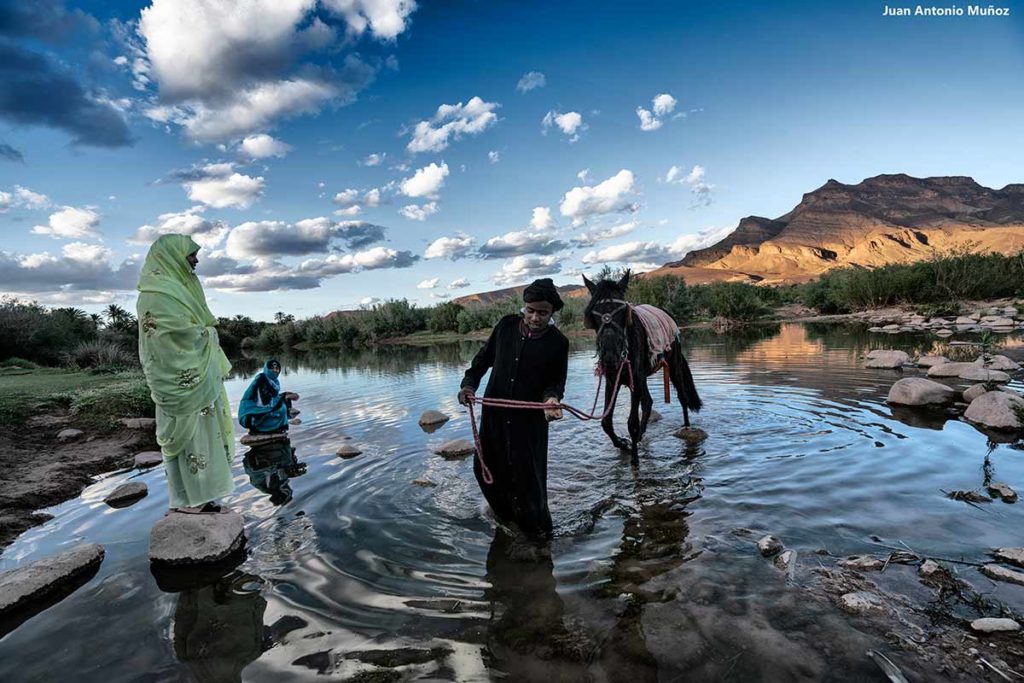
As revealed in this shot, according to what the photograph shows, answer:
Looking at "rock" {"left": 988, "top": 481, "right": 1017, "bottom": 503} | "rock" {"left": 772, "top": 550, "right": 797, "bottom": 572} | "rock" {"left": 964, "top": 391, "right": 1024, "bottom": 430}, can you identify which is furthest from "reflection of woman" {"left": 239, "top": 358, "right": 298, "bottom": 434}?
"rock" {"left": 964, "top": 391, "right": 1024, "bottom": 430}

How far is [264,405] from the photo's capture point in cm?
923

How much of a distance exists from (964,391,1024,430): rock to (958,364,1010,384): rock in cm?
302

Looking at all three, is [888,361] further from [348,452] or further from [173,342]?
[173,342]

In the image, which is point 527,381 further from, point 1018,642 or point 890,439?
point 890,439

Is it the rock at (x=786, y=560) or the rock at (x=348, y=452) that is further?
the rock at (x=348, y=452)

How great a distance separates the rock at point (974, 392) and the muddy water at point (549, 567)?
5.05ft

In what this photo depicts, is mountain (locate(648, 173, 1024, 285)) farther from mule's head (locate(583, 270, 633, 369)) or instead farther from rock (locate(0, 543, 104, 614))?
rock (locate(0, 543, 104, 614))

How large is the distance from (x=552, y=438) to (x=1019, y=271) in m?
43.6

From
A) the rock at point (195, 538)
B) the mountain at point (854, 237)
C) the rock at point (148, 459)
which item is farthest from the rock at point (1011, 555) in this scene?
the mountain at point (854, 237)

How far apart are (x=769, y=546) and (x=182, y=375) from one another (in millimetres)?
5527

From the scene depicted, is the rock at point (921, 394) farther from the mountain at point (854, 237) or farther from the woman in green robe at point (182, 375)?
the mountain at point (854, 237)

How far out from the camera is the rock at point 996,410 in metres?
6.52

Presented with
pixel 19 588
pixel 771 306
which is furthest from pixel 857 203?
pixel 19 588

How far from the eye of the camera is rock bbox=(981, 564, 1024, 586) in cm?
311
